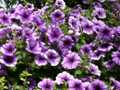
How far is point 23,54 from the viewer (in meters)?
3.81

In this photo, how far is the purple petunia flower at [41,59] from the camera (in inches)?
149

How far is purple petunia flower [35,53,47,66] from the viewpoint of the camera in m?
3.77

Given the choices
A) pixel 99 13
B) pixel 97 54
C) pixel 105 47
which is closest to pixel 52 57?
pixel 97 54

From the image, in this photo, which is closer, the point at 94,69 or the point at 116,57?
the point at 94,69

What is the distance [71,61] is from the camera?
3816 millimetres

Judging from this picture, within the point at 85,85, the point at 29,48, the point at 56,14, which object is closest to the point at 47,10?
the point at 56,14

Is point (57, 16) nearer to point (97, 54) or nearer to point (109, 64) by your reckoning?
point (97, 54)

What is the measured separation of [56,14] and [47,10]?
0.40 meters

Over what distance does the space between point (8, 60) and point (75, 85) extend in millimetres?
583

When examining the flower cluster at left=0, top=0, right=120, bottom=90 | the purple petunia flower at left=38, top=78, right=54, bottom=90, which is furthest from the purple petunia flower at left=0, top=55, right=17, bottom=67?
the purple petunia flower at left=38, top=78, right=54, bottom=90

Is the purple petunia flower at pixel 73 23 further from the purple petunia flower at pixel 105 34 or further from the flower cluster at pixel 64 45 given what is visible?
the purple petunia flower at pixel 105 34

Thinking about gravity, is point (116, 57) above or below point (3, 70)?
above

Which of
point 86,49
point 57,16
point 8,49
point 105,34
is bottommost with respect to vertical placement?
point 8,49

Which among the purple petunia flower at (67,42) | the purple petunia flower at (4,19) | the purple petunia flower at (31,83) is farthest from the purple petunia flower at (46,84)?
the purple petunia flower at (4,19)
